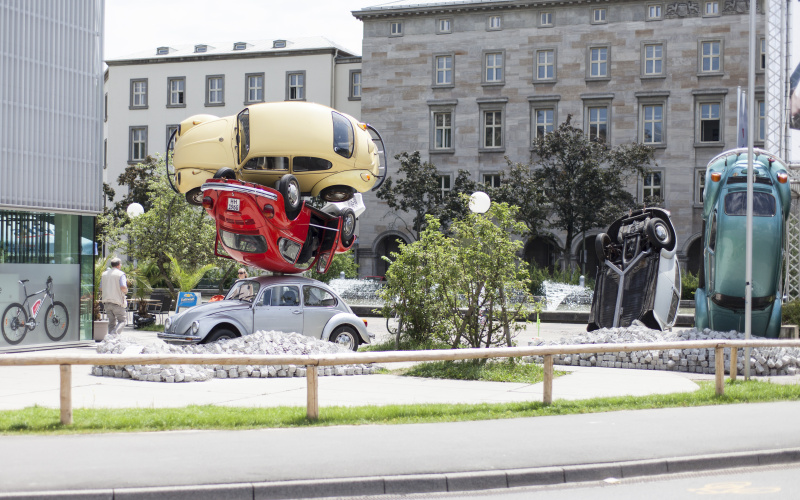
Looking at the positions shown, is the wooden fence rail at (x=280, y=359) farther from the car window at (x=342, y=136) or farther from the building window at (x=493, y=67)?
the building window at (x=493, y=67)

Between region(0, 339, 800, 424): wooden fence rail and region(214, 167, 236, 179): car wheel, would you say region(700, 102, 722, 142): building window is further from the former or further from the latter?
region(0, 339, 800, 424): wooden fence rail

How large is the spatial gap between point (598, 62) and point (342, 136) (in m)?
38.1

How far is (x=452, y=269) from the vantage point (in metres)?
16.8

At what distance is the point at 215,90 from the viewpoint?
61.7 meters

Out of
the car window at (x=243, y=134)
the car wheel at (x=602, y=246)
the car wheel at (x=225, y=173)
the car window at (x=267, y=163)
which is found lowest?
the car wheel at (x=602, y=246)

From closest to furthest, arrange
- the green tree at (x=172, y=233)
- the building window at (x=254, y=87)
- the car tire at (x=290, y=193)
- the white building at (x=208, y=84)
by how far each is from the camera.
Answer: the car tire at (x=290, y=193) < the green tree at (x=172, y=233) < the white building at (x=208, y=84) < the building window at (x=254, y=87)

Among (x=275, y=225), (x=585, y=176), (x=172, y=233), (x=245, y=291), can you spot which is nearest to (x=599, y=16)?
(x=585, y=176)

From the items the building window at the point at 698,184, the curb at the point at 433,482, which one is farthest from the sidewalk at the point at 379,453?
the building window at the point at 698,184

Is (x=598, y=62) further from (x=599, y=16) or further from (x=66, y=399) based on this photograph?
(x=66, y=399)

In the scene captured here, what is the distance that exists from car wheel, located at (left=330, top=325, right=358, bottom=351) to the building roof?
44.5 meters

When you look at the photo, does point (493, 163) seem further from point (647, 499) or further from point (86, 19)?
point (647, 499)

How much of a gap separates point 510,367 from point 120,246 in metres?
19.7

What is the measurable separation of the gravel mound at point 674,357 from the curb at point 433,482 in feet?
23.1

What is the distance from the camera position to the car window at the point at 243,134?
1638cm
